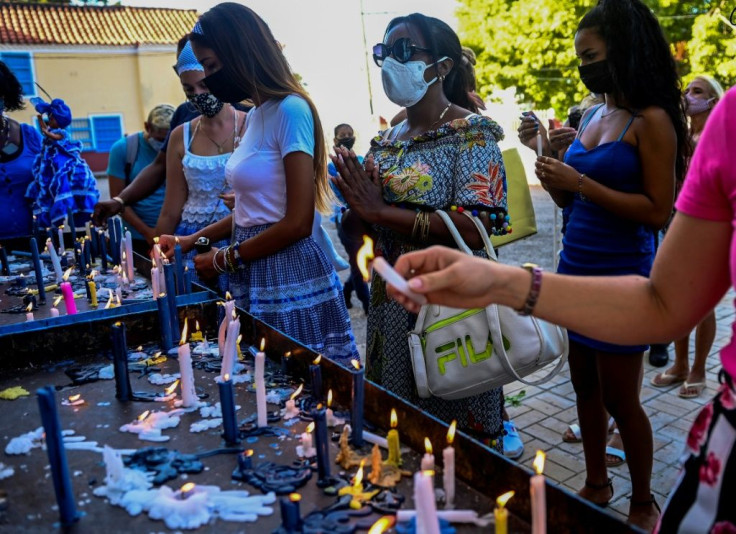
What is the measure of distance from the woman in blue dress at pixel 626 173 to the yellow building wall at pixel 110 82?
23961 millimetres

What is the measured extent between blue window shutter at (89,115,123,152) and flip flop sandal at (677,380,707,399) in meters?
23.6

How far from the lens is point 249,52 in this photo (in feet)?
9.76

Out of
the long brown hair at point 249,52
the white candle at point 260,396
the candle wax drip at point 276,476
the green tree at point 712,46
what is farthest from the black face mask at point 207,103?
the green tree at point 712,46

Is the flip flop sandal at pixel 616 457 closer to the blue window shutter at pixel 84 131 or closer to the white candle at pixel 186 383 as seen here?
the white candle at pixel 186 383

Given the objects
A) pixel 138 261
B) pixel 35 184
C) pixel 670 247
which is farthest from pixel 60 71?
pixel 670 247

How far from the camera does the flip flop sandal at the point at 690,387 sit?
4528mm

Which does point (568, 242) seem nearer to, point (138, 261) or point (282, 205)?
point (282, 205)

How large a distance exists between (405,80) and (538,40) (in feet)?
65.8

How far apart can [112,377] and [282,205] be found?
1.14 meters

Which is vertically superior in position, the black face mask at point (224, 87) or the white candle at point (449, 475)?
the black face mask at point (224, 87)

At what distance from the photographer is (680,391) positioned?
15.0 feet

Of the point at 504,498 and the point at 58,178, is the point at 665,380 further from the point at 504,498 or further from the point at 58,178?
the point at 58,178

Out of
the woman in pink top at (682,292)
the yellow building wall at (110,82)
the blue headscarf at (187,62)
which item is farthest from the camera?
the yellow building wall at (110,82)

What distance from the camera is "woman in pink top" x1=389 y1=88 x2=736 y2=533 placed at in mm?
1236
